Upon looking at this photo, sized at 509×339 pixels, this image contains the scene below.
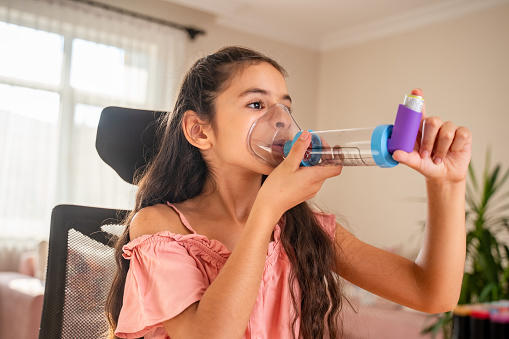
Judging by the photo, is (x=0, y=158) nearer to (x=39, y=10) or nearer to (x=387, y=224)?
(x=39, y=10)

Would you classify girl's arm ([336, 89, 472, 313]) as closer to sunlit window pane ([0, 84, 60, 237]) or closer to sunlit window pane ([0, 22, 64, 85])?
sunlit window pane ([0, 84, 60, 237])

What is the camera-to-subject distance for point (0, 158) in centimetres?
419

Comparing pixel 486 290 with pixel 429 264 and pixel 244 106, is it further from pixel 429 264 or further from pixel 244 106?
pixel 244 106

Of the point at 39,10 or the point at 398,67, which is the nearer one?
the point at 39,10

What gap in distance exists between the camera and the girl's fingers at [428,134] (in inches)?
31.0

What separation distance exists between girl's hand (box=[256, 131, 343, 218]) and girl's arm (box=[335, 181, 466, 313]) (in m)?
0.19

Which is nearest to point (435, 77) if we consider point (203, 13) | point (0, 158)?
point (203, 13)

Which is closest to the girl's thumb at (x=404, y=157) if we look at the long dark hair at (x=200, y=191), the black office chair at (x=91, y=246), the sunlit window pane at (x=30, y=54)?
the long dark hair at (x=200, y=191)

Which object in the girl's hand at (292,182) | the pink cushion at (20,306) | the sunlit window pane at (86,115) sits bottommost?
the pink cushion at (20,306)

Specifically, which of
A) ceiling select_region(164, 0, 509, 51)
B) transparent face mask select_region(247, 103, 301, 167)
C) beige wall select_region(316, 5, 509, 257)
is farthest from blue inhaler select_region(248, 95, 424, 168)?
ceiling select_region(164, 0, 509, 51)

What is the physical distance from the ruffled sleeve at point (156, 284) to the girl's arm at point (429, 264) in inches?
13.9

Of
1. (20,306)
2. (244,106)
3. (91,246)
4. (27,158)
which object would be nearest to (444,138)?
(244,106)

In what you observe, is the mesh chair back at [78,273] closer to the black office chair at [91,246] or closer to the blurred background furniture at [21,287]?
the black office chair at [91,246]

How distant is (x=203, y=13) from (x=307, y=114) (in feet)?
5.22
